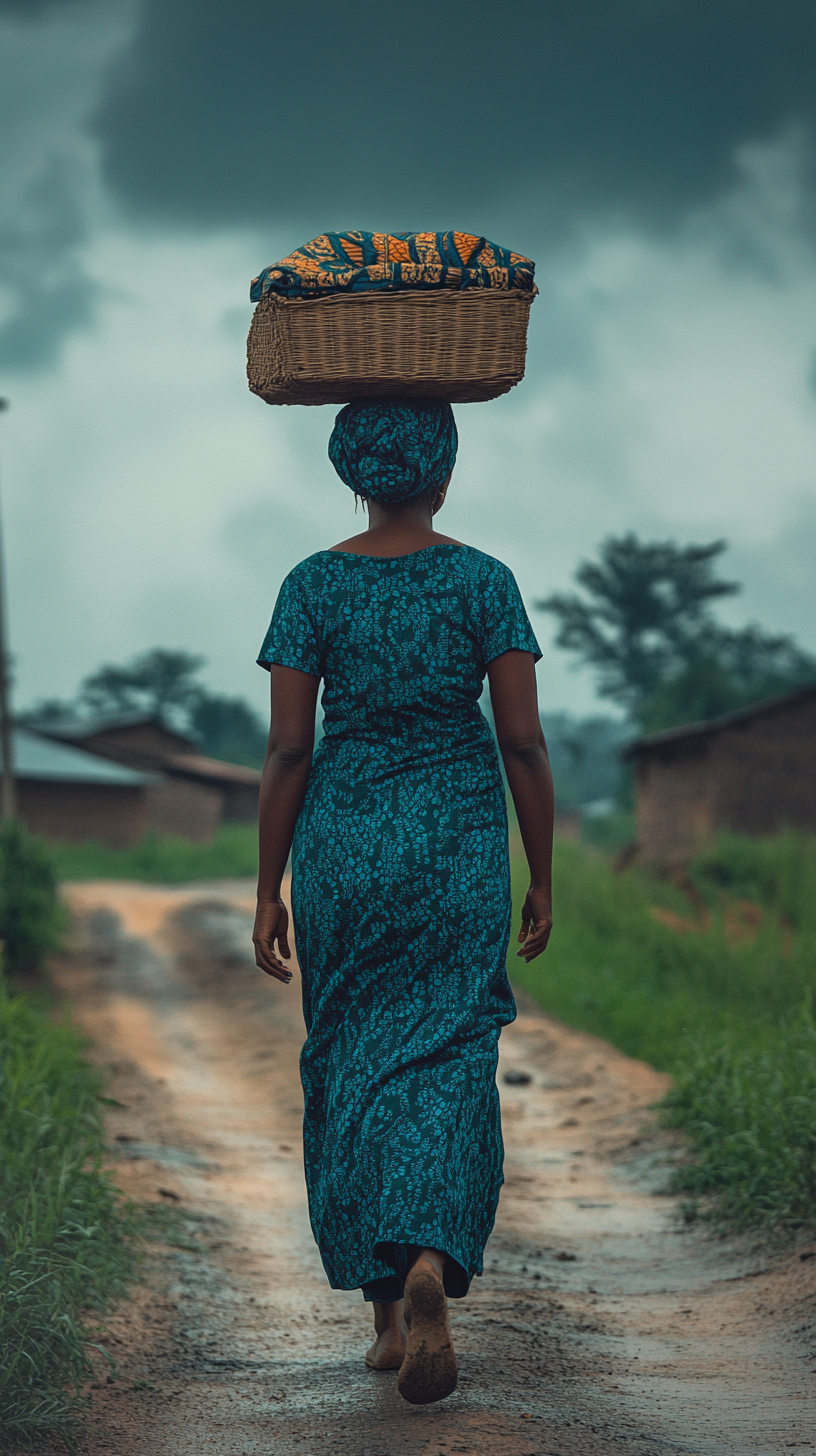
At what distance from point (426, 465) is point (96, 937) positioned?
1291 centimetres

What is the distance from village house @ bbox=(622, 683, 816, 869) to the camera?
1877 cm

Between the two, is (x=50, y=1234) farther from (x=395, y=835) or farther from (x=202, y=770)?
(x=202, y=770)

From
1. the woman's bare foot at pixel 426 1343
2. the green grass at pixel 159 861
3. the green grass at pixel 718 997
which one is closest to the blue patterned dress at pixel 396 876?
the woman's bare foot at pixel 426 1343

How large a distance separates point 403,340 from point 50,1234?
8.41ft

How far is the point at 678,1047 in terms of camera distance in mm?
7031

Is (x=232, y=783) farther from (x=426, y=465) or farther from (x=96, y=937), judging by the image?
(x=426, y=465)

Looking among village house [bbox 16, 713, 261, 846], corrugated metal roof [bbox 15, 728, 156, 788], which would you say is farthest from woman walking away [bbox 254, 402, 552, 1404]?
corrugated metal roof [bbox 15, 728, 156, 788]

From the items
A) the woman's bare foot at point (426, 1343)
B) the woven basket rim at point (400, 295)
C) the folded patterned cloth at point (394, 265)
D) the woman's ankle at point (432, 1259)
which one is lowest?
the woman's bare foot at point (426, 1343)

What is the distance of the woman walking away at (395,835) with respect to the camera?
2.64 m

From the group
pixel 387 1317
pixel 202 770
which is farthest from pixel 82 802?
pixel 387 1317

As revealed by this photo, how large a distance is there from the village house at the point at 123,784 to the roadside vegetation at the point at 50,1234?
2058 cm

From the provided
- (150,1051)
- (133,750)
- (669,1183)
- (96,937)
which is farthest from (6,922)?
(133,750)

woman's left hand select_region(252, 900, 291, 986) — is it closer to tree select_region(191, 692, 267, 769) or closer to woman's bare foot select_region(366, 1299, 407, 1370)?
woman's bare foot select_region(366, 1299, 407, 1370)

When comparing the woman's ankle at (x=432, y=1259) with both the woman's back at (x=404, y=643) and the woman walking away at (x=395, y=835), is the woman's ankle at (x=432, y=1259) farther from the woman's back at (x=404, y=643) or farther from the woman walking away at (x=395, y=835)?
the woman's back at (x=404, y=643)
